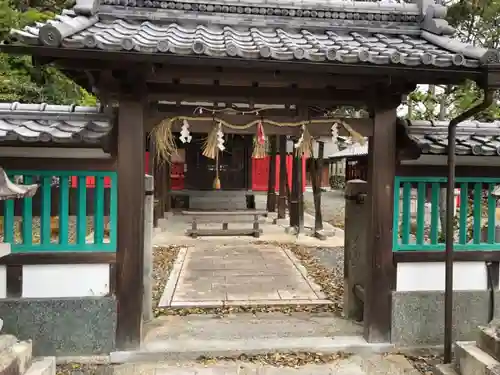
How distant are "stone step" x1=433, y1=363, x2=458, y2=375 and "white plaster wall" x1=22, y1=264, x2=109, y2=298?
3.77 m

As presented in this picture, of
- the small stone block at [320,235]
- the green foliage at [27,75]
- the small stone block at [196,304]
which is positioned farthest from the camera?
the small stone block at [320,235]

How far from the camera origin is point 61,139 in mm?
3982

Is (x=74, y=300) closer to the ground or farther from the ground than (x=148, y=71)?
closer to the ground

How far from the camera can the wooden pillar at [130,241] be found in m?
4.35

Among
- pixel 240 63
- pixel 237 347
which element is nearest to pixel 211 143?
pixel 240 63

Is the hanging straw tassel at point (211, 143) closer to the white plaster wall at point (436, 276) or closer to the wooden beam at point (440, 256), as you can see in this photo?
the wooden beam at point (440, 256)

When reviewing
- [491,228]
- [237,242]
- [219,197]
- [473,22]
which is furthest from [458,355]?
[219,197]

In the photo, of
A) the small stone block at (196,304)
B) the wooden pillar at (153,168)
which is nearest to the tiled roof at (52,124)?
the small stone block at (196,304)

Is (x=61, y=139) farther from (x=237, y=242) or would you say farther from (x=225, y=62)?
(x=237, y=242)

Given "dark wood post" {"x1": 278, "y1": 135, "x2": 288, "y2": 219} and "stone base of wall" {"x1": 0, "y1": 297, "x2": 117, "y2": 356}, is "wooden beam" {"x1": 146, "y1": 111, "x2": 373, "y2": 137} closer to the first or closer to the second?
"stone base of wall" {"x1": 0, "y1": 297, "x2": 117, "y2": 356}

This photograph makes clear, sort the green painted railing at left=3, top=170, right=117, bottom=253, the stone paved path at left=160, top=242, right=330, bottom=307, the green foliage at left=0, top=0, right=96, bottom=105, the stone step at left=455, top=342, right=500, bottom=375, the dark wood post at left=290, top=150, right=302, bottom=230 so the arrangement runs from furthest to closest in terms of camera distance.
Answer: the dark wood post at left=290, top=150, right=302, bottom=230 → the green foliage at left=0, top=0, right=96, bottom=105 → the stone paved path at left=160, top=242, right=330, bottom=307 → the green painted railing at left=3, top=170, right=117, bottom=253 → the stone step at left=455, top=342, right=500, bottom=375

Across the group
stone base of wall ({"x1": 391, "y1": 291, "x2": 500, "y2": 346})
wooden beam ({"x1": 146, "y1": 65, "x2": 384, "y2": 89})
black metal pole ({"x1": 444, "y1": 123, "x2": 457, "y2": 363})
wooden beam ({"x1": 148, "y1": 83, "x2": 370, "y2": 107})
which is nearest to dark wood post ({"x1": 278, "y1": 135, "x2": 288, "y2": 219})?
wooden beam ({"x1": 148, "y1": 83, "x2": 370, "y2": 107})

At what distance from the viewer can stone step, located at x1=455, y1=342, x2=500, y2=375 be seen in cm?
352

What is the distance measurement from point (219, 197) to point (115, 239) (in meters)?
13.2
